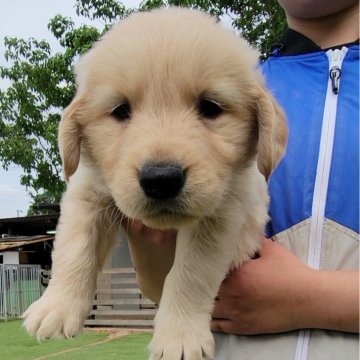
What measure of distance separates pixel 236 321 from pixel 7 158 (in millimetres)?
14171

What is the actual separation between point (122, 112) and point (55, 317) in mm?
832

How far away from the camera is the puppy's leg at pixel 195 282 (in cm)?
226

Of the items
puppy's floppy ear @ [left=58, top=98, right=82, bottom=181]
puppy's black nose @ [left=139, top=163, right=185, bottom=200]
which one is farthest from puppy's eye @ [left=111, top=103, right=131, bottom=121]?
puppy's black nose @ [left=139, top=163, right=185, bottom=200]

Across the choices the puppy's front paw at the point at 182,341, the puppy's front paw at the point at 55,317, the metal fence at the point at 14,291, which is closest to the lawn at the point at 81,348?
the metal fence at the point at 14,291

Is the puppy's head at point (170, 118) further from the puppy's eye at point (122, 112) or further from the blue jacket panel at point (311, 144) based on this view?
the blue jacket panel at point (311, 144)

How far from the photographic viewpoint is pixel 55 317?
7.56 ft

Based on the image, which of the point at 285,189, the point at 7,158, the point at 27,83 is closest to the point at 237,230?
the point at 285,189

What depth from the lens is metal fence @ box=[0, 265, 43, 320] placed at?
1845 centimetres

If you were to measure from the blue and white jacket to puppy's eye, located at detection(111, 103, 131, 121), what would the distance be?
65cm

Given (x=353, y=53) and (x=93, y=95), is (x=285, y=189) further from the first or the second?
(x=93, y=95)

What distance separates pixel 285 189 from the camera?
92.0 inches

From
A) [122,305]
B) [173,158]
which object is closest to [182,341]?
[173,158]

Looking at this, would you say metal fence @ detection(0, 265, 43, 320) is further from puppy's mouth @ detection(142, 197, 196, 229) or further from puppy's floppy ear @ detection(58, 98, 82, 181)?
puppy's mouth @ detection(142, 197, 196, 229)

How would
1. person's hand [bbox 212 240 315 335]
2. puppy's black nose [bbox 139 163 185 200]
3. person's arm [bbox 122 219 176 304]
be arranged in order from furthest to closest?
person's arm [bbox 122 219 176 304], person's hand [bbox 212 240 315 335], puppy's black nose [bbox 139 163 185 200]
